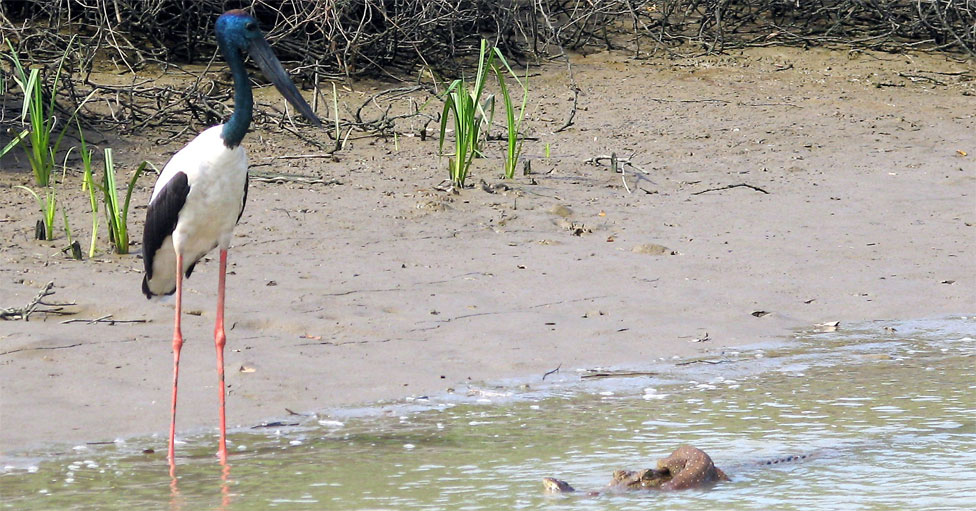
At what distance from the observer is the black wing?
443cm

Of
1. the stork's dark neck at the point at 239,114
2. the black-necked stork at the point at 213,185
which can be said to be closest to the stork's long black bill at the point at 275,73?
the black-necked stork at the point at 213,185

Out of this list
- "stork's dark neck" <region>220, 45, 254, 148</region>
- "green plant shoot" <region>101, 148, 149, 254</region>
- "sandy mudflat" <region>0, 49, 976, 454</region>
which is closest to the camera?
"stork's dark neck" <region>220, 45, 254, 148</region>

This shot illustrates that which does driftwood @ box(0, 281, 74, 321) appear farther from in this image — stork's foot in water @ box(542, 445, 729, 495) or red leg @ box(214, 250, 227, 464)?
stork's foot in water @ box(542, 445, 729, 495)

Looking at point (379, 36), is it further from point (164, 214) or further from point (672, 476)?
point (672, 476)

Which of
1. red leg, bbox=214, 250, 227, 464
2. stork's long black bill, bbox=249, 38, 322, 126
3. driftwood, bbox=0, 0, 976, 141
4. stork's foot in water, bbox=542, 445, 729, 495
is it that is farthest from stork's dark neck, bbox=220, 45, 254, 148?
driftwood, bbox=0, 0, 976, 141

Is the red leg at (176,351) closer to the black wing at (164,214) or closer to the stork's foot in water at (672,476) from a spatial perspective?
the black wing at (164,214)

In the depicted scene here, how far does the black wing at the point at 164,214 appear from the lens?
175 inches

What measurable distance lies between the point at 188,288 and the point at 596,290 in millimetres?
1692

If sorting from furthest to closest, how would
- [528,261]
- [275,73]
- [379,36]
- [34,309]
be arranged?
[379,36] < [528,261] < [34,309] < [275,73]

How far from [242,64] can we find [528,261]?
1.88m

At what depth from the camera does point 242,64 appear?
450cm

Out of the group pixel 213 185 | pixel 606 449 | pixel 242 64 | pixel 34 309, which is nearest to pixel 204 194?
pixel 213 185

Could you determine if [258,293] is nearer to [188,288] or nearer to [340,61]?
[188,288]

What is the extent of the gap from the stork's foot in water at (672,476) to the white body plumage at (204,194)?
161 centimetres
